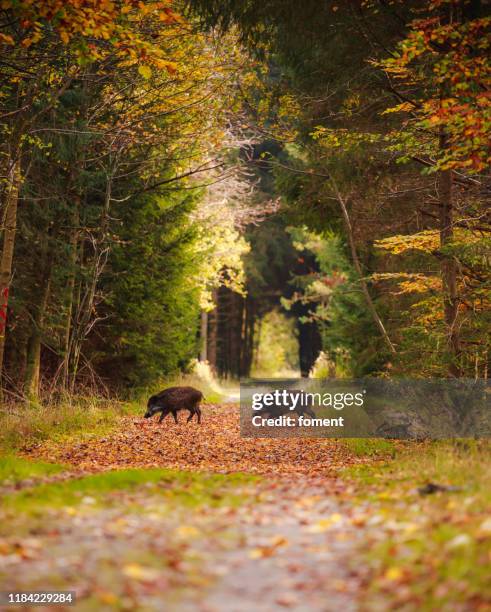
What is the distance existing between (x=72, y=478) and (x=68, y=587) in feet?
13.4

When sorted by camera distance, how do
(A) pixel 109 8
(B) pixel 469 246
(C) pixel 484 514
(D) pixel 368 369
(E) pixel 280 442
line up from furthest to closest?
(D) pixel 368 369, (E) pixel 280 442, (B) pixel 469 246, (A) pixel 109 8, (C) pixel 484 514

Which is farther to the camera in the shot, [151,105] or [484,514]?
[151,105]

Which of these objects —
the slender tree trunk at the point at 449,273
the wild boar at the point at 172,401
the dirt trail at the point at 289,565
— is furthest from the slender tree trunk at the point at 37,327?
the dirt trail at the point at 289,565

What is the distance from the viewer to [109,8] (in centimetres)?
1046

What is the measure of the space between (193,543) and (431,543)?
168 centimetres

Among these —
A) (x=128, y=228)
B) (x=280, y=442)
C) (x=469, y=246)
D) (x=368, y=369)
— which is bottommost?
(x=280, y=442)

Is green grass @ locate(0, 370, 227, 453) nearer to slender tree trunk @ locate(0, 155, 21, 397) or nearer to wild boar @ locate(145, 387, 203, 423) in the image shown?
wild boar @ locate(145, 387, 203, 423)

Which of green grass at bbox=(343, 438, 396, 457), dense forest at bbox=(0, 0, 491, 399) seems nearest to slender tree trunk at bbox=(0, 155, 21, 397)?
dense forest at bbox=(0, 0, 491, 399)

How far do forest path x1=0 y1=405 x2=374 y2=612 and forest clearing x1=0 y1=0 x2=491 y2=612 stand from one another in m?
0.03

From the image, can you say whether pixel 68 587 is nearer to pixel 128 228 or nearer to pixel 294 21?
pixel 294 21

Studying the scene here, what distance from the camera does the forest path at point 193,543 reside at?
5.25 metres

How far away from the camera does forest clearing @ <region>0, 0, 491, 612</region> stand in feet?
19.0

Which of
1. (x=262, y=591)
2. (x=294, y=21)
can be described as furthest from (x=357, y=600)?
(x=294, y=21)

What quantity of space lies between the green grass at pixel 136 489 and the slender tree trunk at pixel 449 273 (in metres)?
4.35
